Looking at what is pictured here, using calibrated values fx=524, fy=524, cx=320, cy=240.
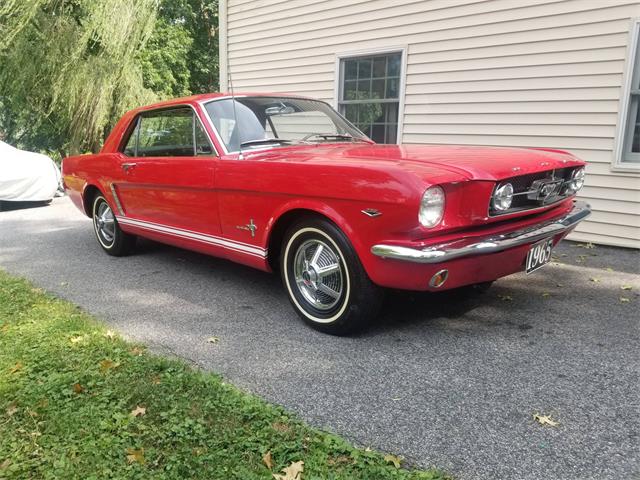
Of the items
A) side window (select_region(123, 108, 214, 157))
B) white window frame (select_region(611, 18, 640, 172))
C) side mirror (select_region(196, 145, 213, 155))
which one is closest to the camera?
side mirror (select_region(196, 145, 213, 155))

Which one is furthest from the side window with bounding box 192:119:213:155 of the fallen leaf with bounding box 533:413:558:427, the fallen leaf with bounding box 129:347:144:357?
the fallen leaf with bounding box 533:413:558:427

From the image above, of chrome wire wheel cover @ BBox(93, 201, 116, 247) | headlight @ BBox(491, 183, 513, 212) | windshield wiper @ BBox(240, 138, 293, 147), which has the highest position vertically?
windshield wiper @ BBox(240, 138, 293, 147)

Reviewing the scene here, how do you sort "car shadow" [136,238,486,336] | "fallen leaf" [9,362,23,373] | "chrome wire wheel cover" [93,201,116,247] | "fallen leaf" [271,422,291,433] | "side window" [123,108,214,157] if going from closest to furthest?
"fallen leaf" [271,422,291,433]
"fallen leaf" [9,362,23,373]
"car shadow" [136,238,486,336]
"side window" [123,108,214,157]
"chrome wire wheel cover" [93,201,116,247]

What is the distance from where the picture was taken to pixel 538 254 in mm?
3312

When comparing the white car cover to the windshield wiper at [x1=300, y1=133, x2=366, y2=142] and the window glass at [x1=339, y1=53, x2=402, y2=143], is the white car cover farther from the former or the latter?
the windshield wiper at [x1=300, y1=133, x2=366, y2=142]

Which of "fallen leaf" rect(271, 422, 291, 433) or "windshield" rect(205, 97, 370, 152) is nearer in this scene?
"fallen leaf" rect(271, 422, 291, 433)

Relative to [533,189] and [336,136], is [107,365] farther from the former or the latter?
[533,189]

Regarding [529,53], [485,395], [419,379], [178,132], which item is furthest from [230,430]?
[529,53]

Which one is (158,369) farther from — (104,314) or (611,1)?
(611,1)

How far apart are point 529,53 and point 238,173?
167 inches

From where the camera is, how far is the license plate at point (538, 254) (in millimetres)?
3227

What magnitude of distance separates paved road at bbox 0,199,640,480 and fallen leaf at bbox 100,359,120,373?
328 millimetres

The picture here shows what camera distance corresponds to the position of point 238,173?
3729mm

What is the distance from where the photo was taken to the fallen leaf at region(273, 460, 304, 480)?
198cm
